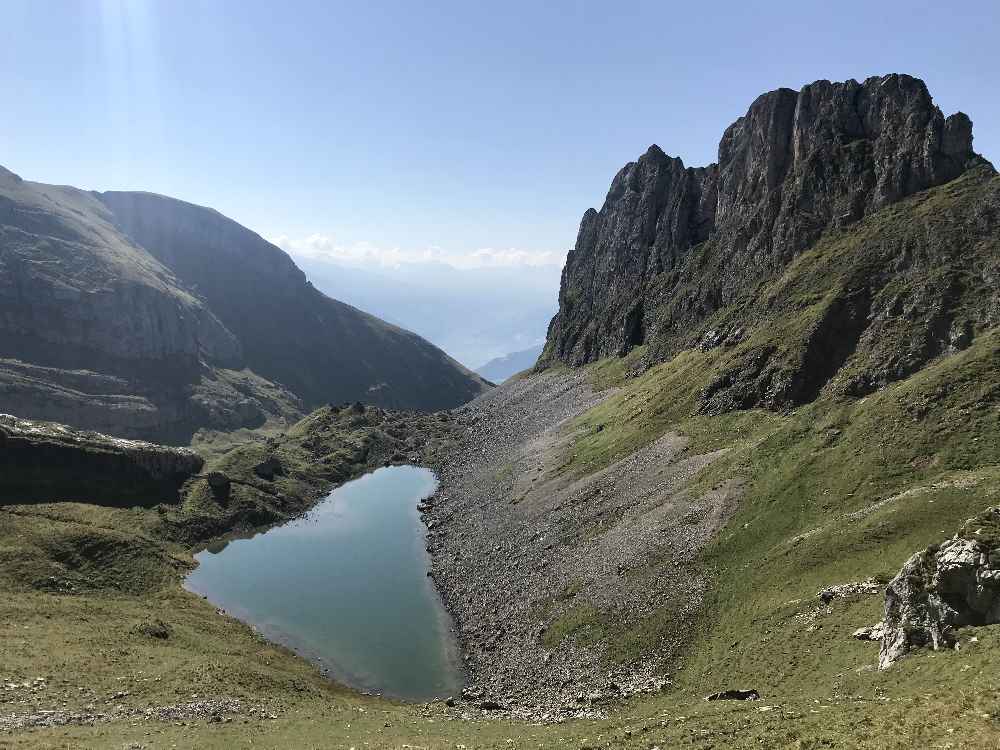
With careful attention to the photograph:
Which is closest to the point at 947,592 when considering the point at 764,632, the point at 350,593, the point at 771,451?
the point at 764,632

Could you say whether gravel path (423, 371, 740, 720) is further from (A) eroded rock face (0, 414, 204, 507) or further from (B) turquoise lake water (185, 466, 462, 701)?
(A) eroded rock face (0, 414, 204, 507)

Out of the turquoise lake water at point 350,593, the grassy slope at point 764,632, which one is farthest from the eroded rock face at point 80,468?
the turquoise lake water at point 350,593

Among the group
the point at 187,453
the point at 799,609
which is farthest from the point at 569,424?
the point at 799,609

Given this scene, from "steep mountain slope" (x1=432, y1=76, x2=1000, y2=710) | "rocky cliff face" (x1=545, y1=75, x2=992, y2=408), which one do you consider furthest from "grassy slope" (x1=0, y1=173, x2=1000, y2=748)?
"rocky cliff face" (x1=545, y1=75, x2=992, y2=408)

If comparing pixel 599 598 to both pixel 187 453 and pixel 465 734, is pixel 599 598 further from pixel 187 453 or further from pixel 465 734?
pixel 187 453

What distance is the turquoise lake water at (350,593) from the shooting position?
6062 cm

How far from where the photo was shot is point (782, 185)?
419 feet

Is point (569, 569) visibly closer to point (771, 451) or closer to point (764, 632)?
point (771, 451)

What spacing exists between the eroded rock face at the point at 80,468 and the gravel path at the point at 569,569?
170 feet

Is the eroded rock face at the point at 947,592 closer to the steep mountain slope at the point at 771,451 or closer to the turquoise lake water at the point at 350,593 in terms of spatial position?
the steep mountain slope at the point at 771,451

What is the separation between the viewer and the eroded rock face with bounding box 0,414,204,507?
92125 millimetres

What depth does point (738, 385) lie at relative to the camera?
286ft

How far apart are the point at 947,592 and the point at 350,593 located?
231 feet

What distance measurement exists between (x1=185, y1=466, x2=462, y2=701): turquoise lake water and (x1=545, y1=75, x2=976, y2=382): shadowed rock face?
236 ft
